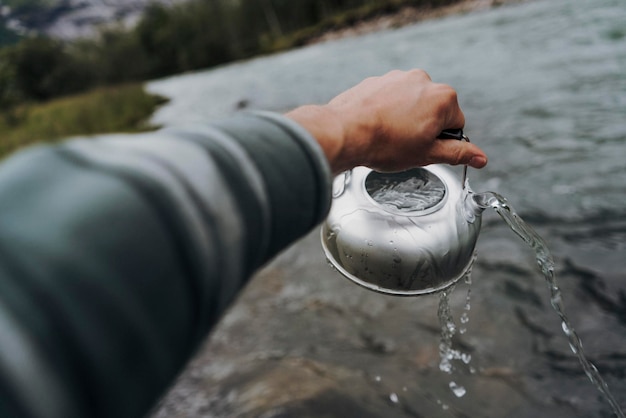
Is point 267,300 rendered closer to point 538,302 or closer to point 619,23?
point 538,302

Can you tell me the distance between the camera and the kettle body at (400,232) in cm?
144

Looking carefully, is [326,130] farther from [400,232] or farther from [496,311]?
[496,311]

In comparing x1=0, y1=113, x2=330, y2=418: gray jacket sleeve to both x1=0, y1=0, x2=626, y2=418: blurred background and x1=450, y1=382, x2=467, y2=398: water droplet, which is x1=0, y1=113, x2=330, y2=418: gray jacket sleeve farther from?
x1=450, y1=382, x2=467, y2=398: water droplet

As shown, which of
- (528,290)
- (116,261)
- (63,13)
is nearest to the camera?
(116,261)

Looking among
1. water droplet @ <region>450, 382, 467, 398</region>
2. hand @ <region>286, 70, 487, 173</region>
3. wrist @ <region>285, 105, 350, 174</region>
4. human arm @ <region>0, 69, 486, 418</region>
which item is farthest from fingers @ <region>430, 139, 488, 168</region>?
water droplet @ <region>450, 382, 467, 398</region>

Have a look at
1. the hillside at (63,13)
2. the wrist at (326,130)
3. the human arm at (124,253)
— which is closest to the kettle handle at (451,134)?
the wrist at (326,130)

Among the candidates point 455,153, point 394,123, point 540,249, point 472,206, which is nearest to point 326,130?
point 394,123

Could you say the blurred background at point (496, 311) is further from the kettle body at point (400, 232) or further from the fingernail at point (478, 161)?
the fingernail at point (478, 161)

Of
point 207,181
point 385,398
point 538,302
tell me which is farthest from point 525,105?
point 207,181

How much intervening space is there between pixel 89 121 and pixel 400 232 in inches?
559

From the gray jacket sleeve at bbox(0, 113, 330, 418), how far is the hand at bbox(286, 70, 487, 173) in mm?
457

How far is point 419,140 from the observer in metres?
1.20

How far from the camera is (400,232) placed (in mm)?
1456

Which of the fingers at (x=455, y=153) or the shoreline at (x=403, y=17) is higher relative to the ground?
the fingers at (x=455, y=153)
